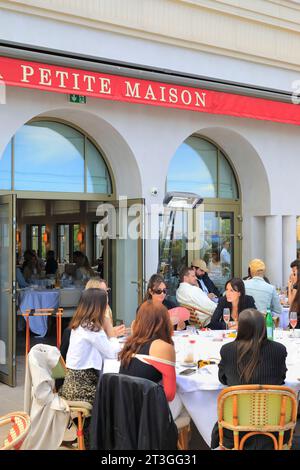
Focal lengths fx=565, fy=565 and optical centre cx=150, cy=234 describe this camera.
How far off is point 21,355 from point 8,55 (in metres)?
4.47

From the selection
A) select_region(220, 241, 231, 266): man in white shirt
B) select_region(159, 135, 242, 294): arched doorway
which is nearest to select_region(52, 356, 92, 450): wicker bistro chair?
select_region(159, 135, 242, 294): arched doorway

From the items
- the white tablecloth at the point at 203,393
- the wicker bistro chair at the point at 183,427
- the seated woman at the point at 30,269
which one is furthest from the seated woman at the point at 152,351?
the seated woman at the point at 30,269

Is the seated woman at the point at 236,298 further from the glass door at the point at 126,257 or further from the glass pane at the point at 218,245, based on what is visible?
the glass pane at the point at 218,245

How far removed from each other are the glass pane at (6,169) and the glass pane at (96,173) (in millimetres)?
1368

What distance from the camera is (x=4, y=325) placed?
721 cm

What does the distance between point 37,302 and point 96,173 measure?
235cm

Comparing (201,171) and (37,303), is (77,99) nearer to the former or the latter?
(201,171)

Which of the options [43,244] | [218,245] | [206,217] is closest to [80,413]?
[206,217]

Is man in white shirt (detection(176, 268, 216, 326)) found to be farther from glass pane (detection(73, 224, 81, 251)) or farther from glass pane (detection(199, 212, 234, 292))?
glass pane (detection(73, 224, 81, 251))

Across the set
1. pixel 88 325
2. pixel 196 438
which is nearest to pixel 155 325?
pixel 88 325

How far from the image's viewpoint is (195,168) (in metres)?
10.1

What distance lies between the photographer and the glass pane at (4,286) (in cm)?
712

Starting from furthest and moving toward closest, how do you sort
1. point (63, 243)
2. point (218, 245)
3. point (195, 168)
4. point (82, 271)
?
point (63, 243)
point (82, 271)
point (218, 245)
point (195, 168)

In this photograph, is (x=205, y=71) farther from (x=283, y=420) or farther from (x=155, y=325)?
(x=283, y=420)
